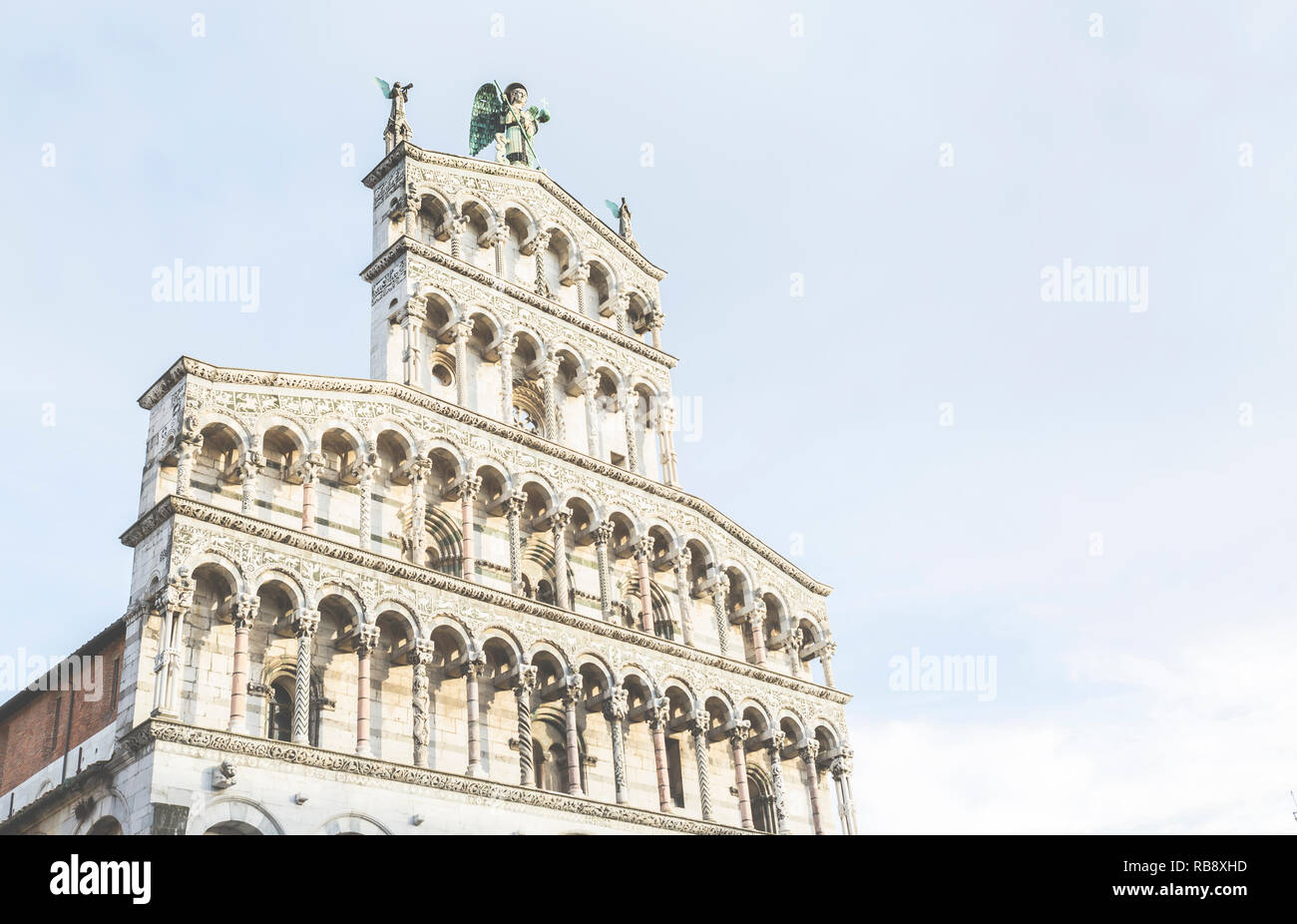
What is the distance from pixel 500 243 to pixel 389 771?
1697 cm

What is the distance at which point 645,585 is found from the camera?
34.1 meters

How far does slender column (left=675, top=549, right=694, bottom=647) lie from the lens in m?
34.5

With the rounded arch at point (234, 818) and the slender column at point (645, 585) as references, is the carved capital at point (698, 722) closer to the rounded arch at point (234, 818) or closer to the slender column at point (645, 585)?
the slender column at point (645, 585)

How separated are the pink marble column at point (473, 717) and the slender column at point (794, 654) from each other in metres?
11.4

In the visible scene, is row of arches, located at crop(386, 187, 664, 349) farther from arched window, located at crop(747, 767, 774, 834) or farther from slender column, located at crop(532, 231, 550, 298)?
arched window, located at crop(747, 767, 774, 834)

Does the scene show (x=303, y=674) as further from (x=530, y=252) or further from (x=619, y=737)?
(x=530, y=252)

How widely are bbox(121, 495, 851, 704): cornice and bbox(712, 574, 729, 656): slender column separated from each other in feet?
3.81

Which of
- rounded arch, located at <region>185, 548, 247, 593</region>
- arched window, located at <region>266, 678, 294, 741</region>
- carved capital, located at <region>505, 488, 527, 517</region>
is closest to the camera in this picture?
rounded arch, located at <region>185, 548, 247, 593</region>

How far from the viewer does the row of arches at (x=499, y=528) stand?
1098 inches

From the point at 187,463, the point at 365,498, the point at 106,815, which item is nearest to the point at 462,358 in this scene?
the point at 365,498

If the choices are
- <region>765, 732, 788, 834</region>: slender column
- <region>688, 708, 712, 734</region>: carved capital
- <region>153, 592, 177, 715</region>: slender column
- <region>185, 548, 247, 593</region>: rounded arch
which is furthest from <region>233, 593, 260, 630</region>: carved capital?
<region>765, 732, 788, 834</region>: slender column

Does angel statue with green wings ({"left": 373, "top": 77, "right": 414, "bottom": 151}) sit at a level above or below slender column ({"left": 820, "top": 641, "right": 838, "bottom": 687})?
above

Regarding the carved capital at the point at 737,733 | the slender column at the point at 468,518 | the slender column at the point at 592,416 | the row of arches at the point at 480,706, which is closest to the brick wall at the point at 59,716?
the row of arches at the point at 480,706

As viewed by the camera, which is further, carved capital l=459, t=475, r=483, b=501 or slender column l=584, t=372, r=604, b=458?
slender column l=584, t=372, r=604, b=458
